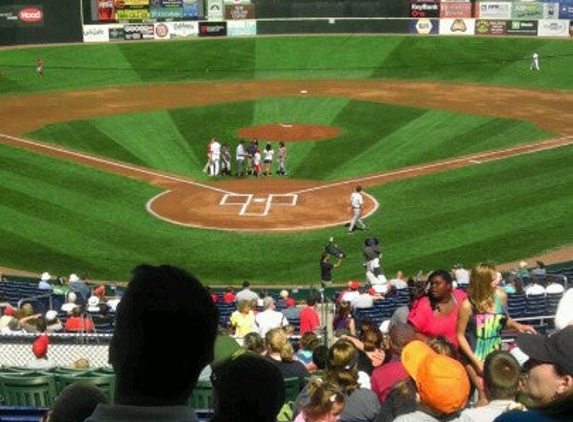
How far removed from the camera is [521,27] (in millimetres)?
62812

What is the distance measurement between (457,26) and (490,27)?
2.19 metres

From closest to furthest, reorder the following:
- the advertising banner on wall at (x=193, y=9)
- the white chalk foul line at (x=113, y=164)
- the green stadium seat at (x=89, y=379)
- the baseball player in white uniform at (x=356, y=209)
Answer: the green stadium seat at (x=89, y=379) → the baseball player in white uniform at (x=356, y=209) → the white chalk foul line at (x=113, y=164) → the advertising banner on wall at (x=193, y=9)

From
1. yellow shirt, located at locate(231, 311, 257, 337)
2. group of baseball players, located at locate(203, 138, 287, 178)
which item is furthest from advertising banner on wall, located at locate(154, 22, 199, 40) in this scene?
yellow shirt, located at locate(231, 311, 257, 337)

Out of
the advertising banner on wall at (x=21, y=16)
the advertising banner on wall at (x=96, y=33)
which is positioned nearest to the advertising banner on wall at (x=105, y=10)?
the advertising banner on wall at (x=96, y=33)

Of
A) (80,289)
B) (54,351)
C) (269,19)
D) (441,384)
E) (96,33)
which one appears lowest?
(80,289)

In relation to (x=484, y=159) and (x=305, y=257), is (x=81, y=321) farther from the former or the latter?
(x=484, y=159)

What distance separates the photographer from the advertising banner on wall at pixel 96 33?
6228cm

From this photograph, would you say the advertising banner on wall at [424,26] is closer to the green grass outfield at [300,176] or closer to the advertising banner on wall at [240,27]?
the green grass outfield at [300,176]

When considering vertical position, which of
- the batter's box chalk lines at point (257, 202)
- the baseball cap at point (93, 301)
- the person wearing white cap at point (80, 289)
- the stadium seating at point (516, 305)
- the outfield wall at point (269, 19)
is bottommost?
the batter's box chalk lines at point (257, 202)

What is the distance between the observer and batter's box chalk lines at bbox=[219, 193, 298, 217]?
29422mm

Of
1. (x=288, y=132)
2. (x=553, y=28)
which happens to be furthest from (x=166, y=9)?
(x=288, y=132)

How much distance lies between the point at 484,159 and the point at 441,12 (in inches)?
1241

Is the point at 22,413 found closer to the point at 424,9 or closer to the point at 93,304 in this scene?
the point at 93,304

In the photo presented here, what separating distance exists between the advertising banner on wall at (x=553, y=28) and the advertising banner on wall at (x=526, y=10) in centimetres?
55
